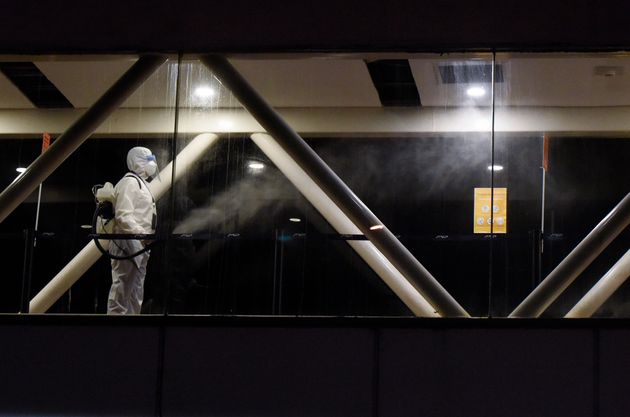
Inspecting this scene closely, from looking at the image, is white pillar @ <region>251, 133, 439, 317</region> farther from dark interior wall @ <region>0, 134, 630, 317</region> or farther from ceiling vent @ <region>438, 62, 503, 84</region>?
ceiling vent @ <region>438, 62, 503, 84</region>

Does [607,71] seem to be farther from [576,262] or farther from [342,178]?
[342,178]

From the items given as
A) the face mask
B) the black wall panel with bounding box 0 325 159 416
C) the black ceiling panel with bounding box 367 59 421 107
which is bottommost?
the black wall panel with bounding box 0 325 159 416

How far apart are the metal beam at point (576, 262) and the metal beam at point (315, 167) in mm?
1038

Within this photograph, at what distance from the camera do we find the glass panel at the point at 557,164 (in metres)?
8.86

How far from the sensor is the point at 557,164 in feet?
30.9

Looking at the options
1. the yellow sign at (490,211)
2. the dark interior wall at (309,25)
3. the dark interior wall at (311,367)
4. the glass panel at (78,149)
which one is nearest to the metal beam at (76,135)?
the glass panel at (78,149)

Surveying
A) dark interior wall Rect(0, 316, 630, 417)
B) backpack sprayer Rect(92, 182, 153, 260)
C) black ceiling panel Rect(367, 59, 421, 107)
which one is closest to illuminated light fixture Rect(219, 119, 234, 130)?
backpack sprayer Rect(92, 182, 153, 260)

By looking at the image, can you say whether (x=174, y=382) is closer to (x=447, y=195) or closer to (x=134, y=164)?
(x=134, y=164)

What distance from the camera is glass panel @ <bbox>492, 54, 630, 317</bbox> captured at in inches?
349

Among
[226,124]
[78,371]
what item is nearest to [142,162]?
[226,124]

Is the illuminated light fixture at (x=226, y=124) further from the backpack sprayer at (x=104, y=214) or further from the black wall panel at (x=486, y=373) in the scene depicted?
the black wall panel at (x=486, y=373)

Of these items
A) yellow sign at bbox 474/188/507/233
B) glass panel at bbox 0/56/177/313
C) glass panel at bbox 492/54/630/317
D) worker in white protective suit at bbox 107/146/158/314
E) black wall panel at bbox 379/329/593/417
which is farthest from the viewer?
glass panel at bbox 0/56/177/313

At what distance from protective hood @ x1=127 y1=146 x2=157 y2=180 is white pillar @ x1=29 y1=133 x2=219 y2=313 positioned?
10 centimetres

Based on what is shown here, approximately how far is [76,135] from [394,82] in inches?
125
